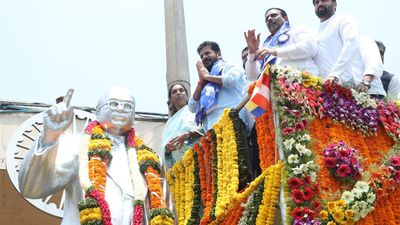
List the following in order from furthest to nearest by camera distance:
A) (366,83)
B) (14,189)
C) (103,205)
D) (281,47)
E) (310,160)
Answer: (14,189) < (281,47) < (366,83) < (310,160) < (103,205)

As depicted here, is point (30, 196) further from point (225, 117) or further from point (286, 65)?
point (286, 65)

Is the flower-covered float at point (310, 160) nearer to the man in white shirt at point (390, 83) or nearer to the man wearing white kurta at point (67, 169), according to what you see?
the man in white shirt at point (390, 83)

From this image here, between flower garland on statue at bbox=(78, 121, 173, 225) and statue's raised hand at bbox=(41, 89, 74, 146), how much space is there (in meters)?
0.38

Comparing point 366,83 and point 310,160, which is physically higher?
point 366,83

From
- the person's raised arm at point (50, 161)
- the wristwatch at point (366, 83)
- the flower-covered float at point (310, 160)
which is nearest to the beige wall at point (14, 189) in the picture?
the flower-covered float at point (310, 160)

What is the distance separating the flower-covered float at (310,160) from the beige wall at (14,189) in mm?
4980

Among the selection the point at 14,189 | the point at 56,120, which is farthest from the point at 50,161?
the point at 14,189

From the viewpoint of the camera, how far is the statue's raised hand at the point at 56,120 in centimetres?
525

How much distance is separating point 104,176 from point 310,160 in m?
1.68

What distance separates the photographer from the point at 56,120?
17.2ft

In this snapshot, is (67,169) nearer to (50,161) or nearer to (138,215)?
(50,161)

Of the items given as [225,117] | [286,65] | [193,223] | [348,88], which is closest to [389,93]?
[348,88]

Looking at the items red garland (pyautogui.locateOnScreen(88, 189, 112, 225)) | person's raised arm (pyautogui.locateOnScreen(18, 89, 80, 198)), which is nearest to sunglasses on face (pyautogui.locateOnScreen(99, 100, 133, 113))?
person's raised arm (pyautogui.locateOnScreen(18, 89, 80, 198))

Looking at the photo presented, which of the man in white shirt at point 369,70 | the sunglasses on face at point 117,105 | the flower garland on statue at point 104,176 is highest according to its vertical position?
the man in white shirt at point 369,70
